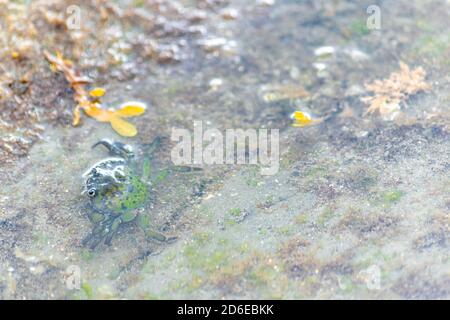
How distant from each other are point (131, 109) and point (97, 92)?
40cm

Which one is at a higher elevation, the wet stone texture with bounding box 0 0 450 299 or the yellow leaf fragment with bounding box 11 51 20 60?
the yellow leaf fragment with bounding box 11 51 20 60

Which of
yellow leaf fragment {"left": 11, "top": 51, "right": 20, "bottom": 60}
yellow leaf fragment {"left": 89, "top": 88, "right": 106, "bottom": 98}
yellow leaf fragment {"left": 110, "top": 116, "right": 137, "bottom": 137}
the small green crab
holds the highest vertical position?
yellow leaf fragment {"left": 11, "top": 51, "right": 20, "bottom": 60}

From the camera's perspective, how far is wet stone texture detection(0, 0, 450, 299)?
331 centimetres

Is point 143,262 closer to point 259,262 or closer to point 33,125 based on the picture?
point 259,262

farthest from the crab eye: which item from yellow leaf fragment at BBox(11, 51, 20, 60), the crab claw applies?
yellow leaf fragment at BBox(11, 51, 20, 60)

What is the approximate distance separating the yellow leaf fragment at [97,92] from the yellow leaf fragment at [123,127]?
35 cm

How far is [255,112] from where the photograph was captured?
450 centimetres

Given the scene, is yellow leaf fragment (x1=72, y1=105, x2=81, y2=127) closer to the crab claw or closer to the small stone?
the crab claw

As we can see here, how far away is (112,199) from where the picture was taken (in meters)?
3.77

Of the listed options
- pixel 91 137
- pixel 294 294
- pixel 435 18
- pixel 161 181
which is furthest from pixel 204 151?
pixel 435 18

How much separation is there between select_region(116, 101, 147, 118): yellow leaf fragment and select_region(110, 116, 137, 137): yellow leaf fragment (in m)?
0.07

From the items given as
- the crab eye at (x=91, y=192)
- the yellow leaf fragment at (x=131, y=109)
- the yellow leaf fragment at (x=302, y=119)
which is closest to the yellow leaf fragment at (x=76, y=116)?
the yellow leaf fragment at (x=131, y=109)

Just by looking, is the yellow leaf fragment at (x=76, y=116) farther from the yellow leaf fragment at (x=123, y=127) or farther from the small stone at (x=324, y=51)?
the small stone at (x=324, y=51)

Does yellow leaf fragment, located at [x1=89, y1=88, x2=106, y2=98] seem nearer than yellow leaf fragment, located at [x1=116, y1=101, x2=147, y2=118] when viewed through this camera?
No
